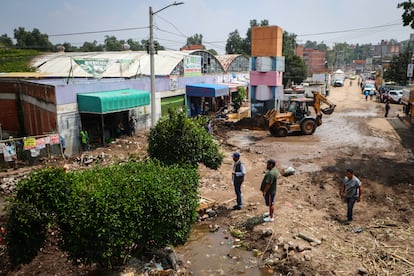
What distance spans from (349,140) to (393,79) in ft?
108

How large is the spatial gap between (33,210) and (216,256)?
3933 mm

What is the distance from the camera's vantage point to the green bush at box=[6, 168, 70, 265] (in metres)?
5.22

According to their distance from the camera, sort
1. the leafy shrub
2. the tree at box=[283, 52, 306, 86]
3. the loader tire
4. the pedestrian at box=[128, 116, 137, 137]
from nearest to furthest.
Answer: the leafy shrub
the pedestrian at box=[128, 116, 137, 137]
the loader tire
the tree at box=[283, 52, 306, 86]

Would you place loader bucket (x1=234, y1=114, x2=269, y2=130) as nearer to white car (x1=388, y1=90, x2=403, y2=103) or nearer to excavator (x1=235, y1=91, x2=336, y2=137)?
excavator (x1=235, y1=91, x2=336, y2=137)

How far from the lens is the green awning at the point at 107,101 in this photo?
52.3 feet

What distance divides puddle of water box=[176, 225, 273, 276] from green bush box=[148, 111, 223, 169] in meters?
2.20

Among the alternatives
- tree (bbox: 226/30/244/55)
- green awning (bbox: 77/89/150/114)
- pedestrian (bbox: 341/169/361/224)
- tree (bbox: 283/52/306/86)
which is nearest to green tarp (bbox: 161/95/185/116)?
green awning (bbox: 77/89/150/114)

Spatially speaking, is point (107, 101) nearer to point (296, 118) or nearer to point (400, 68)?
point (296, 118)

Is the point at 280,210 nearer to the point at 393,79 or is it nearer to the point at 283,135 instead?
the point at 283,135

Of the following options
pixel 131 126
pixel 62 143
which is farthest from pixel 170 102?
pixel 62 143

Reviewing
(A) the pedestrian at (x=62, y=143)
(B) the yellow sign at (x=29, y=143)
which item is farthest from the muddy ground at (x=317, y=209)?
(B) the yellow sign at (x=29, y=143)

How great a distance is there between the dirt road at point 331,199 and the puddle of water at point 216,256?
251mm

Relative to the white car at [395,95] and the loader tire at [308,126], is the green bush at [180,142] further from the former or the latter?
the white car at [395,95]

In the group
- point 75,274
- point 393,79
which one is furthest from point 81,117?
point 393,79
